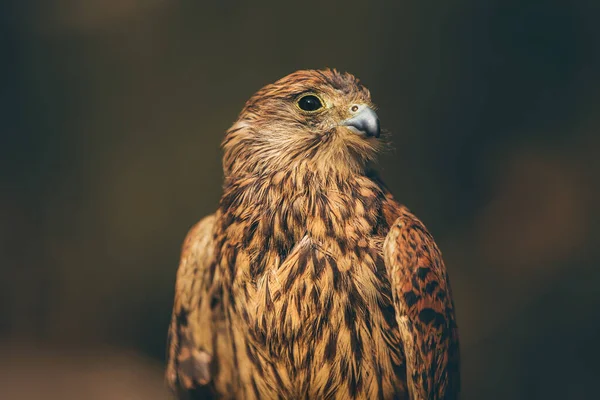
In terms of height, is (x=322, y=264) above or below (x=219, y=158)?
below

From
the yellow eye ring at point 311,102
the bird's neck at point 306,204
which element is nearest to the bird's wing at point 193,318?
the bird's neck at point 306,204

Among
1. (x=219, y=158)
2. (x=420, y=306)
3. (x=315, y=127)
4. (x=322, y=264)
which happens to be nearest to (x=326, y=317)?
(x=322, y=264)

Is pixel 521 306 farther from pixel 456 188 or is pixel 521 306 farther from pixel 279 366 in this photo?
pixel 279 366

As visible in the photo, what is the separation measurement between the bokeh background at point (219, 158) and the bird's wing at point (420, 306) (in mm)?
1404

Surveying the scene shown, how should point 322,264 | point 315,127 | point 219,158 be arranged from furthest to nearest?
point 219,158, point 315,127, point 322,264

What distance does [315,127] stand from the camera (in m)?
1.87

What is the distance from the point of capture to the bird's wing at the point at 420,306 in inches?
70.5

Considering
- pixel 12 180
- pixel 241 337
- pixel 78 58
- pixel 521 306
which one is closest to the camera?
pixel 241 337

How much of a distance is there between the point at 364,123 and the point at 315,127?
16 centimetres

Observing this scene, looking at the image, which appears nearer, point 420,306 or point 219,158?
point 420,306

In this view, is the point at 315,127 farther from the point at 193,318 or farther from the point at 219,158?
the point at 219,158

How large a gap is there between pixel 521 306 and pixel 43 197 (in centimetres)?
308

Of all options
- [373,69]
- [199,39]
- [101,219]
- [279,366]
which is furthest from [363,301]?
[101,219]

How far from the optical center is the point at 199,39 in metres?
3.42
